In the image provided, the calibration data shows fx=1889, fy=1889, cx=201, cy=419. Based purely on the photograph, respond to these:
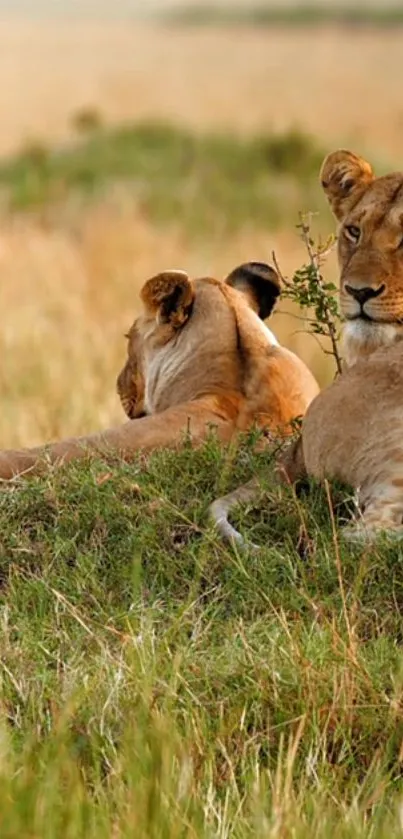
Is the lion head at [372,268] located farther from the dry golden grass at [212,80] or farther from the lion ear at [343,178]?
the dry golden grass at [212,80]

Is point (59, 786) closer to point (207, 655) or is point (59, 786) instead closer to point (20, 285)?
point (207, 655)

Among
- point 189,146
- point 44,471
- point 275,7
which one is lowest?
point 275,7

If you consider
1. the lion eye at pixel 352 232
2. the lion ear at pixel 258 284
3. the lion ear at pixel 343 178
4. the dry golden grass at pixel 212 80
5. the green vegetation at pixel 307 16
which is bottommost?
the green vegetation at pixel 307 16

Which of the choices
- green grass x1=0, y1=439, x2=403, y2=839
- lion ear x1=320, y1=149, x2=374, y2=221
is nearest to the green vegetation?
lion ear x1=320, y1=149, x2=374, y2=221

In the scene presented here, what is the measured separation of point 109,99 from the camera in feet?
114

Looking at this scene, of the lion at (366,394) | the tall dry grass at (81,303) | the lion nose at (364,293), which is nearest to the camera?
the lion at (366,394)

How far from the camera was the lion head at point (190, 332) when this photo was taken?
5.66 m

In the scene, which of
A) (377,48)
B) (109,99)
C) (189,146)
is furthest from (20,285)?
(377,48)

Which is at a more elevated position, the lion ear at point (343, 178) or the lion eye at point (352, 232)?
the lion ear at point (343, 178)

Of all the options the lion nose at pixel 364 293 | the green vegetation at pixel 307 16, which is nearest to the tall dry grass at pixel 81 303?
the lion nose at pixel 364 293

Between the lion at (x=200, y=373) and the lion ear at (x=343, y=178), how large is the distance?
49 centimetres

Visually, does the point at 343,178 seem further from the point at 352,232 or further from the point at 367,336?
the point at 367,336

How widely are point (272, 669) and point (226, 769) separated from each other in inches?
11.3

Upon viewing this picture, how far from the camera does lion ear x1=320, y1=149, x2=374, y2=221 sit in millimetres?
5355
